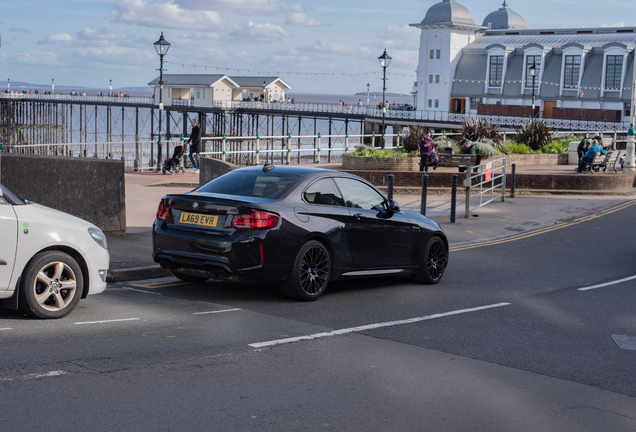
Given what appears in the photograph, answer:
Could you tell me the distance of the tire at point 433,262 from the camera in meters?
9.97

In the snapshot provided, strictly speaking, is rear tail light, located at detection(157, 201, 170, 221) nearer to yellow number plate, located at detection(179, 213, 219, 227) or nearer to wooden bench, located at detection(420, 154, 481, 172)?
yellow number plate, located at detection(179, 213, 219, 227)

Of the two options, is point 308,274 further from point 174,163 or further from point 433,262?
point 174,163

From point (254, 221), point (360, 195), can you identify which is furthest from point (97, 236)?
point (360, 195)

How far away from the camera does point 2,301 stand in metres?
6.80

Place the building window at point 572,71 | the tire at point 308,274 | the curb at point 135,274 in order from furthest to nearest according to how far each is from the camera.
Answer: the building window at point 572,71 < the curb at point 135,274 < the tire at point 308,274

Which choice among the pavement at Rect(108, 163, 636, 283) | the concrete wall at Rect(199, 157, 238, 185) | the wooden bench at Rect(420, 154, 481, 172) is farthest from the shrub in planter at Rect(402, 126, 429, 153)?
the concrete wall at Rect(199, 157, 238, 185)

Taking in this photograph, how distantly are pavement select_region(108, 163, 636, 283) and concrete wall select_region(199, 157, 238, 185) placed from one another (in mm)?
755

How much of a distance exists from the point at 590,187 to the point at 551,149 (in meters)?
8.31

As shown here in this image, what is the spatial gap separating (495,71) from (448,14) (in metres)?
10.5

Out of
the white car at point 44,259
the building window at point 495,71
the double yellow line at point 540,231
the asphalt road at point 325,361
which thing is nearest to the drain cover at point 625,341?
the asphalt road at point 325,361

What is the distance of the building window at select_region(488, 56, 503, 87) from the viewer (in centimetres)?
8175

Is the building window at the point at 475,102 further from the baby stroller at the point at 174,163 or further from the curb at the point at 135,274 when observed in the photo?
the curb at the point at 135,274

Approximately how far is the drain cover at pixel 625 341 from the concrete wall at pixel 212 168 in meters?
12.0

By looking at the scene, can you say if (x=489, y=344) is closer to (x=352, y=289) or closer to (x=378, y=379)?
(x=378, y=379)
